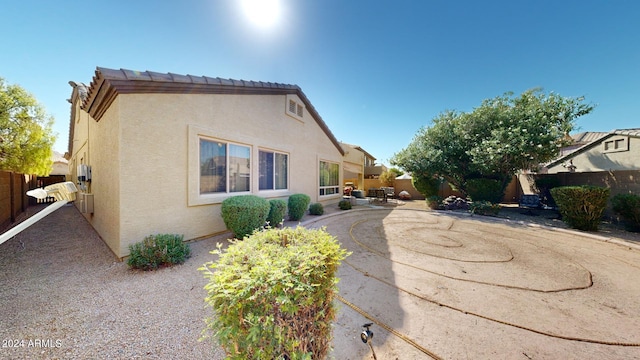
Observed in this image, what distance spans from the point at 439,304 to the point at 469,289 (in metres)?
1.12

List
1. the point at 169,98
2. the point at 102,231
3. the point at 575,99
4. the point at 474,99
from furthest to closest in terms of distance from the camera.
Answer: the point at 474,99 < the point at 575,99 < the point at 102,231 < the point at 169,98

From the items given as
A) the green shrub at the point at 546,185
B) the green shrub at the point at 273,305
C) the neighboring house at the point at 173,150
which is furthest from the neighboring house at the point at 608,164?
the neighboring house at the point at 173,150

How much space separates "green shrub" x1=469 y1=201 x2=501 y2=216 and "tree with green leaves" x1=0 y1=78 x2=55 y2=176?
31.7 m

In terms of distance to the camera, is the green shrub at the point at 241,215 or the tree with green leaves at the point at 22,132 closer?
the green shrub at the point at 241,215

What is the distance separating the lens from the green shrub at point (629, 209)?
8.61 metres

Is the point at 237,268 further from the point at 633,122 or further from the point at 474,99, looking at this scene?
the point at 633,122

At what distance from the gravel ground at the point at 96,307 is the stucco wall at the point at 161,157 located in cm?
94

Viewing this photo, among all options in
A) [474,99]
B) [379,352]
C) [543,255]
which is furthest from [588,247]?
[474,99]

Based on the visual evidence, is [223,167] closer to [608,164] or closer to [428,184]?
[428,184]

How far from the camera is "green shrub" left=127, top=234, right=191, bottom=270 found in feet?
16.1

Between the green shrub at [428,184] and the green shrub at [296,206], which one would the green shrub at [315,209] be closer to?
the green shrub at [296,206]

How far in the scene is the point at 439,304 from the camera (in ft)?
12.6

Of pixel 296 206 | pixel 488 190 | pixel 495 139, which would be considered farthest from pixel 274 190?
pixel 488 190

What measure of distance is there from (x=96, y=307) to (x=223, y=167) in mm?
5011
